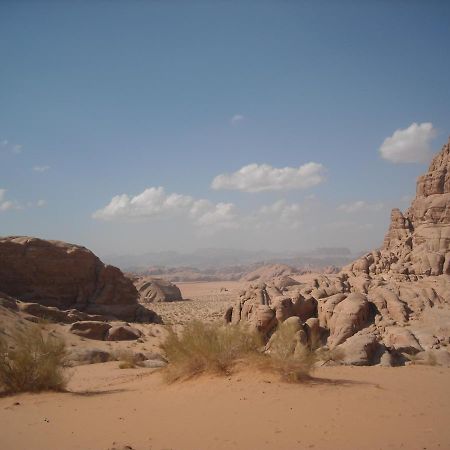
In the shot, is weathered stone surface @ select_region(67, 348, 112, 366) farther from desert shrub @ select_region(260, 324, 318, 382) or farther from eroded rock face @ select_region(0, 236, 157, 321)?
eroded rock face @ select_region(0, 236, 157, 321)

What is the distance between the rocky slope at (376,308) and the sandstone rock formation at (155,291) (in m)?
33.4

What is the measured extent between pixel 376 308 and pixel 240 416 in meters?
13.6

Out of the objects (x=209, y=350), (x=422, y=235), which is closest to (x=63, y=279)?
(x=209, y=350)

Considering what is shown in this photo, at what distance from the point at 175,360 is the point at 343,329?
9447 millimetres

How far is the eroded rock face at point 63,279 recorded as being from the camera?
29125 millimetres

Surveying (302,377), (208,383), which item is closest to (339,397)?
(302,377)

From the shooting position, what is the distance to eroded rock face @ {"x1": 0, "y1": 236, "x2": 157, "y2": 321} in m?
29.1

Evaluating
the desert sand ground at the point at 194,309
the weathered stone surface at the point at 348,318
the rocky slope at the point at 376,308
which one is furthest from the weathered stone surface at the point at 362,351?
the desert sand ground at the point at 194,309

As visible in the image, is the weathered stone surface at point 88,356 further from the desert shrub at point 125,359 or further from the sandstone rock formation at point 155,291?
the sandstone rock formation at point 155,291

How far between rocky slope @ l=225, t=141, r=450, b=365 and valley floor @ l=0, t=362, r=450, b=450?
3308mm

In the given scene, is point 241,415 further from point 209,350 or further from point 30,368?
point 30,368

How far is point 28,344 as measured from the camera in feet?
34.9

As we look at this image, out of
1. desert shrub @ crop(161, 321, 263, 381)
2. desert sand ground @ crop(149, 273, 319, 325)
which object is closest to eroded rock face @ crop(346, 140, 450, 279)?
desert sand ground @ crop(149, 273, 319, 325)

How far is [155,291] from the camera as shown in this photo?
57.0 metres
